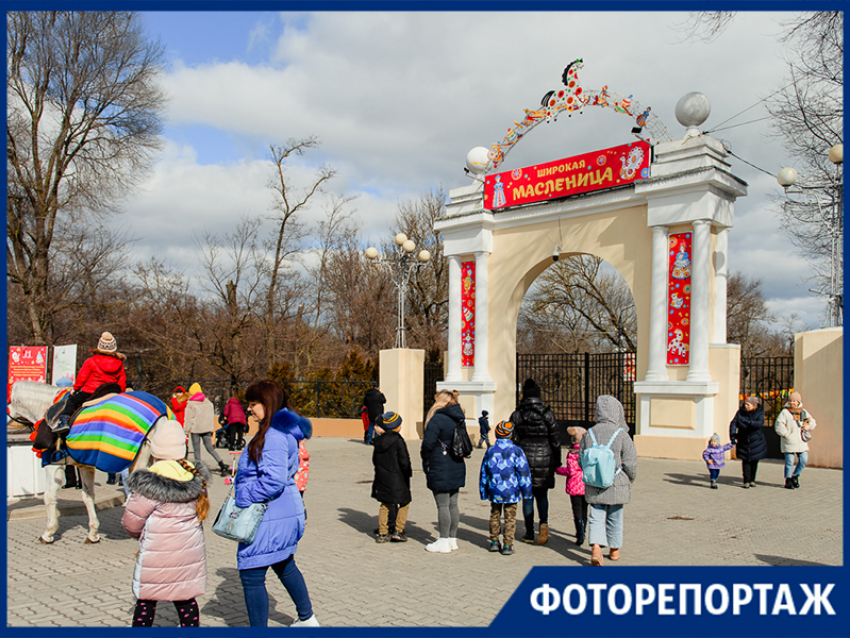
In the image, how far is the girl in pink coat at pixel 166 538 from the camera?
407 centimetres

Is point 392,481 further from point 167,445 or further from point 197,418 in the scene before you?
point 197,418

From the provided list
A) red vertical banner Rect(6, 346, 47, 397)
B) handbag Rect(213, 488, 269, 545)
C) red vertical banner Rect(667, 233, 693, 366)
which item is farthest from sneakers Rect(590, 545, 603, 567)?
red vertical banner Rect(6, 346, 47, 397)

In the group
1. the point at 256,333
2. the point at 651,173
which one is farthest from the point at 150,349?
the point at 651,173

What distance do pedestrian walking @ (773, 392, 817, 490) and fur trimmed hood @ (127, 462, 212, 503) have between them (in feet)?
32.4

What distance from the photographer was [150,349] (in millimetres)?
26219

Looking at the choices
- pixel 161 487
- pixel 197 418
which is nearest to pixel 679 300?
pixel 197 418

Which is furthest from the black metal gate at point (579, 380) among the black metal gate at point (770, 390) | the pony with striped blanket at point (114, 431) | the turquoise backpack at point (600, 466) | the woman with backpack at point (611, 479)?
the pony with striped blanket at point (114, 431)

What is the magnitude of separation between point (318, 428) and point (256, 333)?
7.61m

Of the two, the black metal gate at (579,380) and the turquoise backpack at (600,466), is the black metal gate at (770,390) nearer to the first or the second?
the black metal gate at (579,380)

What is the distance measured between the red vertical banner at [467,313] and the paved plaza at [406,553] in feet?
22.5

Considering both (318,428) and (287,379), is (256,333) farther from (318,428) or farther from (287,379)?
(318,428)

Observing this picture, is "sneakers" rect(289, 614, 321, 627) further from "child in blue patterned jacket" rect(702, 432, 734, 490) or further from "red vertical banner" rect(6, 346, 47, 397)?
"red vertical banner" rect(6, 346, 47, 397)

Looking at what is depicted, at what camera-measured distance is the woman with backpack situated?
251 inches

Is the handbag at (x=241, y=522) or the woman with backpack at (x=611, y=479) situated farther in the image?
the woman with backpack at (x=611, y=479)
